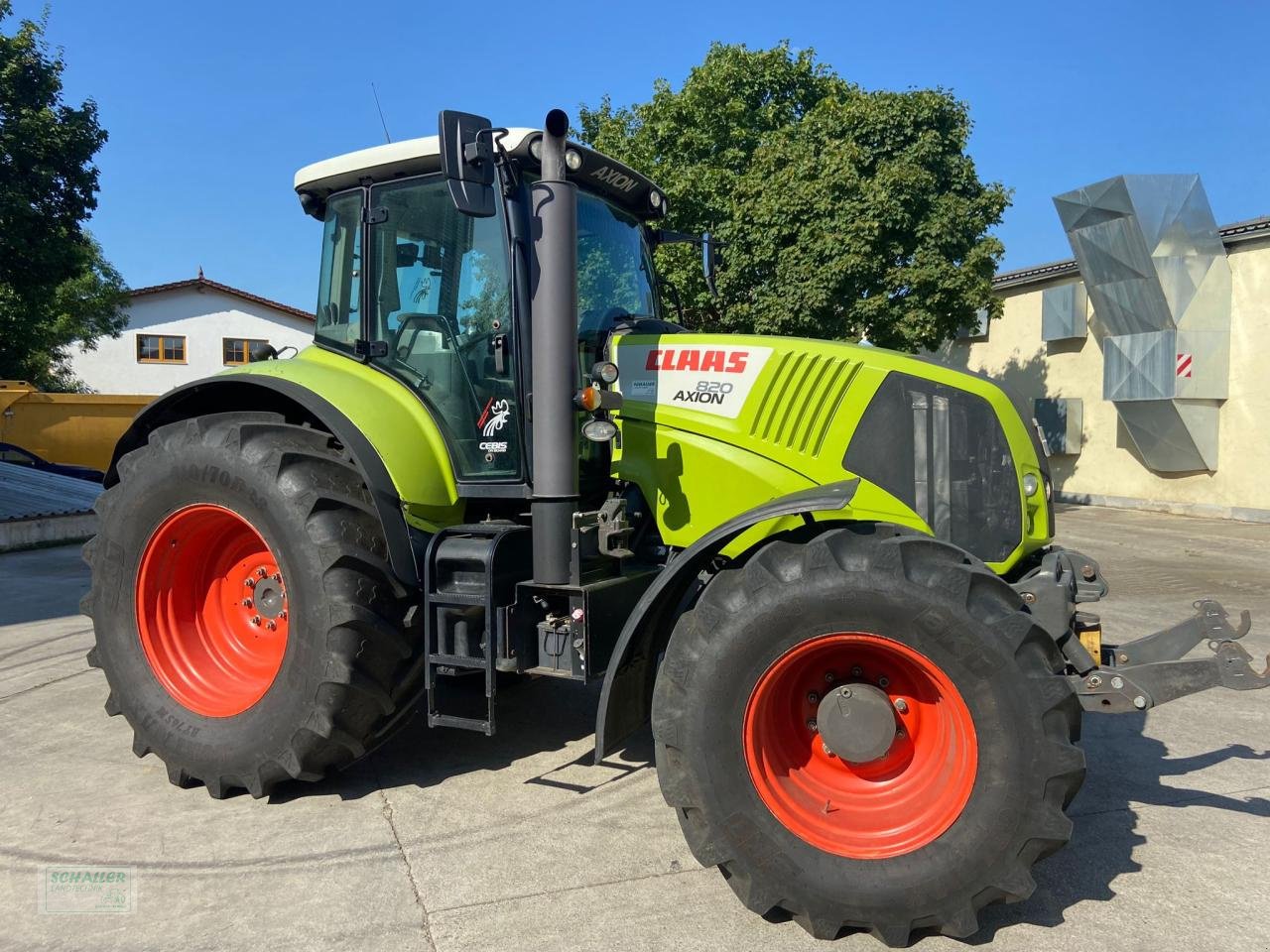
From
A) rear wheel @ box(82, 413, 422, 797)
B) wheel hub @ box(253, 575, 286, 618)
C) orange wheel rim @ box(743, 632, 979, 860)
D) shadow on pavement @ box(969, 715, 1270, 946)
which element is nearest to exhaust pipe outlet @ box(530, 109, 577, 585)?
rear wheel @ box(82, 413, 422, 797)

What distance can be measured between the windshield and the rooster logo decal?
45 centimetres

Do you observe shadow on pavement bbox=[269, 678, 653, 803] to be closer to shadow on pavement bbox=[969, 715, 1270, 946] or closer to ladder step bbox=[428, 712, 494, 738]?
ladder step bbox=[428, 712, 494, 738]

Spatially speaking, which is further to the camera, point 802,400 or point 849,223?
point 849,223

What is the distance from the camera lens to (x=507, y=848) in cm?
321

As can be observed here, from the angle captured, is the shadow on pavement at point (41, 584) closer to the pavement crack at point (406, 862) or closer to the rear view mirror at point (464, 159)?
the pavement crack at point (406, 862)

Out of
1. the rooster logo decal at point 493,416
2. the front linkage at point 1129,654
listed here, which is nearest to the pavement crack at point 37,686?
the rooster logo decal at point 493,416

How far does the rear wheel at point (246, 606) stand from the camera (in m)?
3.34

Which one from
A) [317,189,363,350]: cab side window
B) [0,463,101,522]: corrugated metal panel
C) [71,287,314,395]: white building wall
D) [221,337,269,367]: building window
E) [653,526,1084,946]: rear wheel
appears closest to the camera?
[653,526,1084,946]: rear wheel

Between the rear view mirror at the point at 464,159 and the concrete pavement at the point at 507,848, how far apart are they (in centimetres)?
229

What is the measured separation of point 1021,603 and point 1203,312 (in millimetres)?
15011

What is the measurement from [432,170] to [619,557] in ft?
6.07

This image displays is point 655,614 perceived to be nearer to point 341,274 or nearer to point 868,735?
point 868,735

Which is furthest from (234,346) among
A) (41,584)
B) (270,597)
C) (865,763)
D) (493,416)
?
(865,763)

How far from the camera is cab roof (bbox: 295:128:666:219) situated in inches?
137
